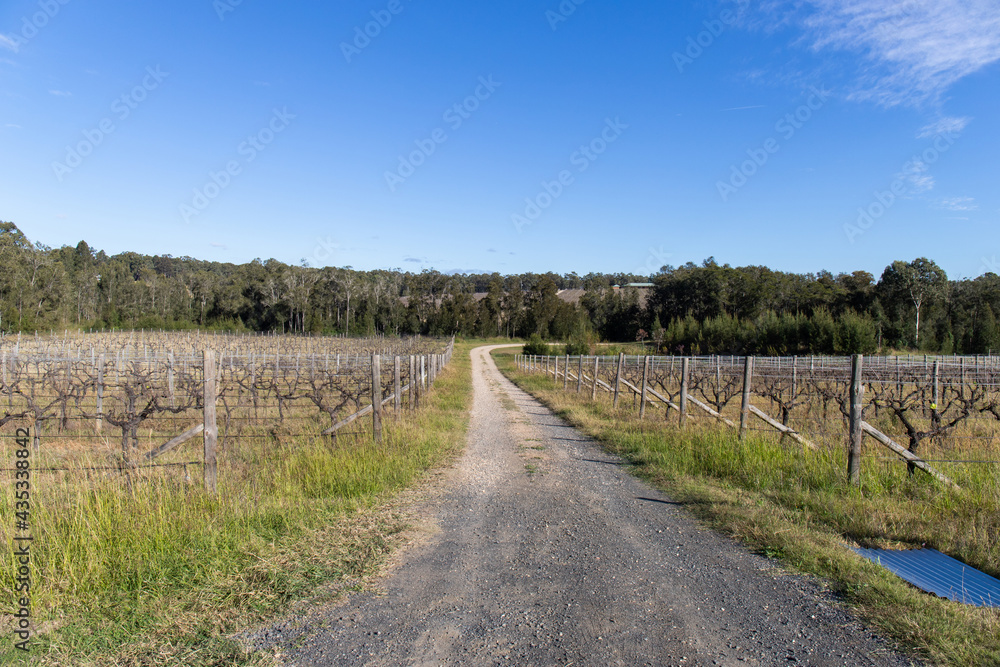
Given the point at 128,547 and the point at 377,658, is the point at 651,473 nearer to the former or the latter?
the point at 377,658

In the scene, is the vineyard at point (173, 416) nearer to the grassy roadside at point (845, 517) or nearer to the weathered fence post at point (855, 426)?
the grassy roadside at point (845, 517)

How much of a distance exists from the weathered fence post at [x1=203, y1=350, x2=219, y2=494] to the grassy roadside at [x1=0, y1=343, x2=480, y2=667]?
0.17m

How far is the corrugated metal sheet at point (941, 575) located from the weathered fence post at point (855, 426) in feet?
5.52

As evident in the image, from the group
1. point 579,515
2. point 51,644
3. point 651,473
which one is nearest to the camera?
point 51,644

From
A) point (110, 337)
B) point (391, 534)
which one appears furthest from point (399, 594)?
point (110, 337)

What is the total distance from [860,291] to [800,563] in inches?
2971

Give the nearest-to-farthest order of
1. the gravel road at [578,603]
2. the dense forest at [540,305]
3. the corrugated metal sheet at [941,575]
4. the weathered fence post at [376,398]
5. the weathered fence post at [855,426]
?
the gravel road at [578,603] < the corrugated metal sheet at [941,575] < the weathered fence post at [855,426] < the weathered fence post at [376,398] < the dense forest at [540,305]

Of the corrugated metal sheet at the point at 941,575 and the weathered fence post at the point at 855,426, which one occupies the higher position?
the weathered fence post at the point at 855,426

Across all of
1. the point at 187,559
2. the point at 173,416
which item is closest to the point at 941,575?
the point at 187,559

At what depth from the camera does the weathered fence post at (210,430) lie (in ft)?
17.6

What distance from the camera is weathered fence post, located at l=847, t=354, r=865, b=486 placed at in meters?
6.09

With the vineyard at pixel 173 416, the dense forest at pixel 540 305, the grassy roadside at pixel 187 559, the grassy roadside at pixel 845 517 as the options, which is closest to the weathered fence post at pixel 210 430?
the vineyard at pixel 173 416

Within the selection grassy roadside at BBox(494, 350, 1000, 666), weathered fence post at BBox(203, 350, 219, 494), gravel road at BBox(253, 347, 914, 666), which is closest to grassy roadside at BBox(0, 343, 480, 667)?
weathered fence post at BBox(203, 350, 219, 494)

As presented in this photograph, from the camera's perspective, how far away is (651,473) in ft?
24.9
